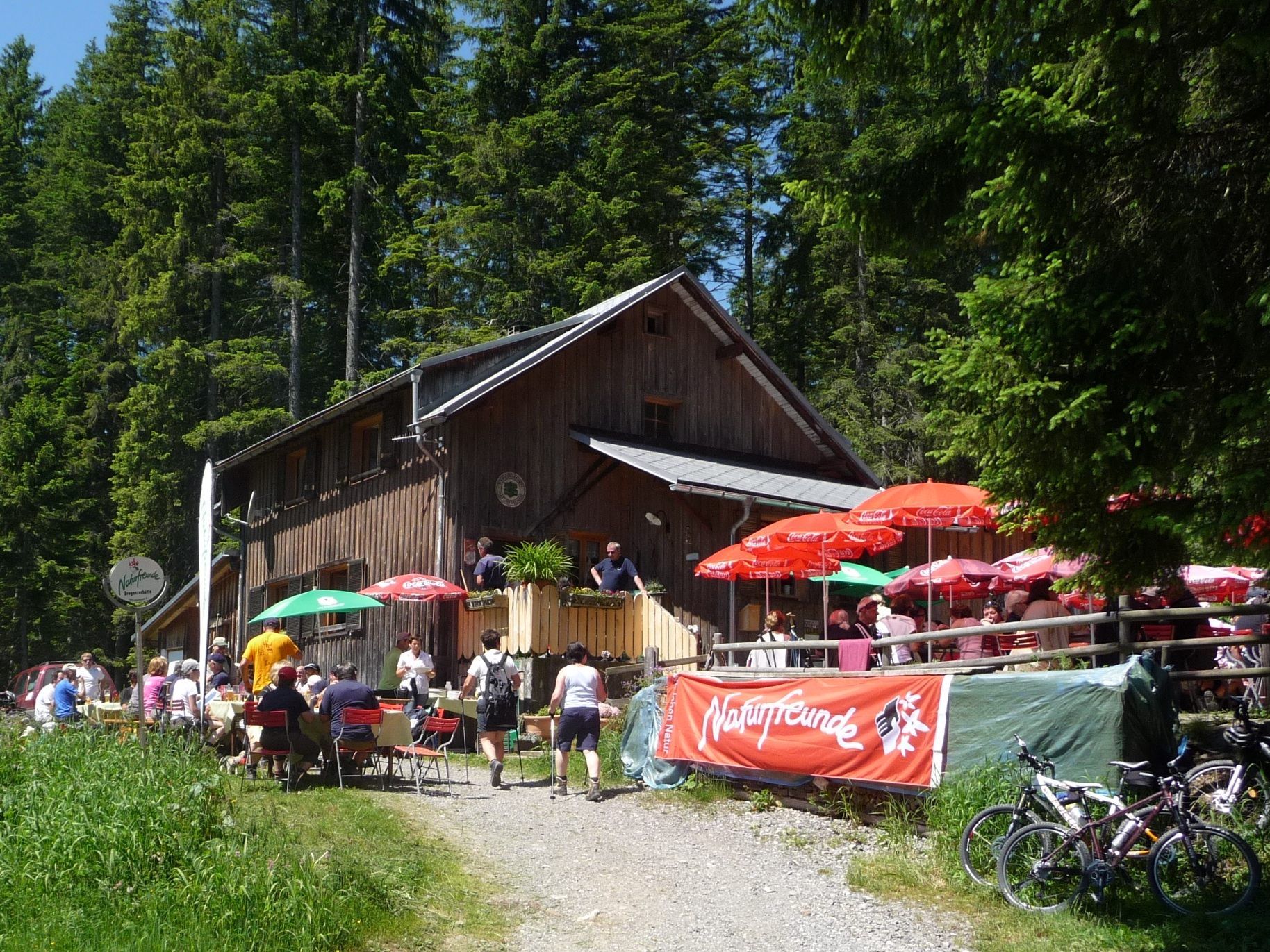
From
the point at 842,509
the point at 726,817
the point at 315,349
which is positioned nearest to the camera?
the point at 726,817

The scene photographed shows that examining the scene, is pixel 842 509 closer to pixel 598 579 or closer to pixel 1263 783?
pixel 598 579

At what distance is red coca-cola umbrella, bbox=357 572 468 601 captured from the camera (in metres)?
20.8

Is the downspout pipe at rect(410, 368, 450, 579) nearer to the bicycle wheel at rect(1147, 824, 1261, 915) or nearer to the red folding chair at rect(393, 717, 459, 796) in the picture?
the red folding chair at rect(393, 717, 459, 796)

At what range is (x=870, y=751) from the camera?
40.1ft

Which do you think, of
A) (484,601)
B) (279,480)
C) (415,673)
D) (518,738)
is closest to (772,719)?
(518,738)

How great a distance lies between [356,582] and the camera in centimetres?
2566

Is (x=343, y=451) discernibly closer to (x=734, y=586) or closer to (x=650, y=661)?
(x=734, y=586)

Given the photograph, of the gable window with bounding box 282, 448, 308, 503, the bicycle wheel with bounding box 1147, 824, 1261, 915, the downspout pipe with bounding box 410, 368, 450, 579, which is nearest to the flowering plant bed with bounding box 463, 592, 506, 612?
the downspout pipe with bounding box 410, 368, 450, 579

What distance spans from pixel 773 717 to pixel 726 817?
1.09 meters

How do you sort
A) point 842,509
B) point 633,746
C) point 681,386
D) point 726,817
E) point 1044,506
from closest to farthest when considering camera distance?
point 1044,506 → point 726,817 → point 633,746 → point 842,509 → point 681,386

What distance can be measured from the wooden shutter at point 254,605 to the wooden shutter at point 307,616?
2.33 meters

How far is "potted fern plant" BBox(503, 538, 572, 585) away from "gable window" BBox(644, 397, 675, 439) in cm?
583

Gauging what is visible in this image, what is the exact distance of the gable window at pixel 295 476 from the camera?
28.3 metres

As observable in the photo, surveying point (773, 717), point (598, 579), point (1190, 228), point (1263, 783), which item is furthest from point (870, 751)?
point (598, 579)
